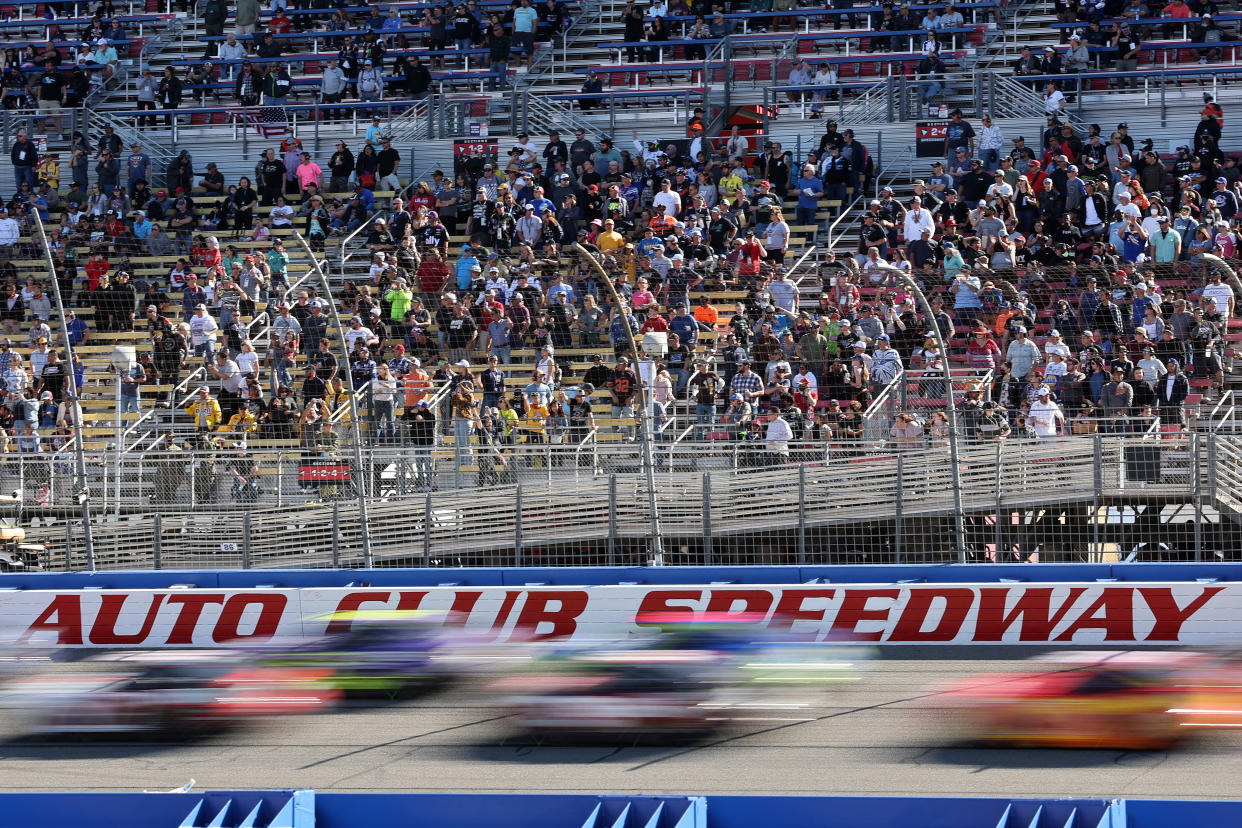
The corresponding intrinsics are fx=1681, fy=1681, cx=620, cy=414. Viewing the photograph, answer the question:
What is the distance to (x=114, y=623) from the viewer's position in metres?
14.3

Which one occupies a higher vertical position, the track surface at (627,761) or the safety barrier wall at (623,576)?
A: the safety barrier wall at (623,576)

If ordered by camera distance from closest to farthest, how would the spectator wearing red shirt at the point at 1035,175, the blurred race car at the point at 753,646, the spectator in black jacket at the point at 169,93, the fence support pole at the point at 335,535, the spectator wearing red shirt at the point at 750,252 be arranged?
the blurred race car at the point at 753,646 < the fence support pole at the point at 335,535 < the spectator wearing red shirt at the point at 750,252 < the spectator wearing red shirt at the point at 1035,175 < the spectator in black jacket at the point at 169,93

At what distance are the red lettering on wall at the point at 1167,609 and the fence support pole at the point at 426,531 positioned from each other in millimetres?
6890

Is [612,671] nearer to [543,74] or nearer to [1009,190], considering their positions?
[1009,190]

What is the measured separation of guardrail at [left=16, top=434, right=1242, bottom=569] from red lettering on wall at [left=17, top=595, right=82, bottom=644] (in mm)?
2564

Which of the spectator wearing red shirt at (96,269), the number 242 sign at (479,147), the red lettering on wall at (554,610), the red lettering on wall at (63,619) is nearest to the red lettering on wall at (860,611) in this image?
the red lettering on wall at (554,610)

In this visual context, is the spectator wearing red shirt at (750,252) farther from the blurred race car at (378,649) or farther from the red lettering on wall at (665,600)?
the blurred race car at (378,649)

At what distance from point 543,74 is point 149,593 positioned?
19.5 meters

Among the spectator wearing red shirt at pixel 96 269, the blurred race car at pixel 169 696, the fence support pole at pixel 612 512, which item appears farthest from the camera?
the spectator wearing red shirt at pixel 96 269

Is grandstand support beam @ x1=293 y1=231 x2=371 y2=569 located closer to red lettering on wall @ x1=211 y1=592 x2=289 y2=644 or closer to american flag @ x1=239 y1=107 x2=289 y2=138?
red lettering on wall @ x1=211 y1=592 x2=289 y2=644

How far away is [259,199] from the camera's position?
29375 millimetres

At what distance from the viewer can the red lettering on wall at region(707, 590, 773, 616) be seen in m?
13.2

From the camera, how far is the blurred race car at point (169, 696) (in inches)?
445

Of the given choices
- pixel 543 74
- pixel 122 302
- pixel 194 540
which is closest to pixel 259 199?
pixel 543 74
